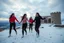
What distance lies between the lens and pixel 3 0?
8.48 ft

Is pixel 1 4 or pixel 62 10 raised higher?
pixel 1 4

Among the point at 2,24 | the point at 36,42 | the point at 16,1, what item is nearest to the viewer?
the point at 36,42

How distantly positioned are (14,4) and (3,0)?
0.91 ft

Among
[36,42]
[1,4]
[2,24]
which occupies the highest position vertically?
[1,4]

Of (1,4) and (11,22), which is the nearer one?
(1,4)

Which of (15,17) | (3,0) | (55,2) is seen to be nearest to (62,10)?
(55,2)

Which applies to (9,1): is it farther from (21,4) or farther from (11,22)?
(11,22)

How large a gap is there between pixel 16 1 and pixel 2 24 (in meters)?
0.66

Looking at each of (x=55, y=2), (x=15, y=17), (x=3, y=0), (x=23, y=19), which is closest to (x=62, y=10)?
(x=55, y=2)

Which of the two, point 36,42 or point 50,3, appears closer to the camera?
point 36,42

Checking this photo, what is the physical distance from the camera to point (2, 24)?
8.00 feet

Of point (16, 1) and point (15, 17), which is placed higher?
point (16, 1)

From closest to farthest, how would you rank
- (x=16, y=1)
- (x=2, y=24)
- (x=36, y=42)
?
Answer: 1. (x=36, y=42)
2. (x=2, y=24)
3. (x=16, y=1)

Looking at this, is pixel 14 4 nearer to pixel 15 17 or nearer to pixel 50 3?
pixel 15 17
